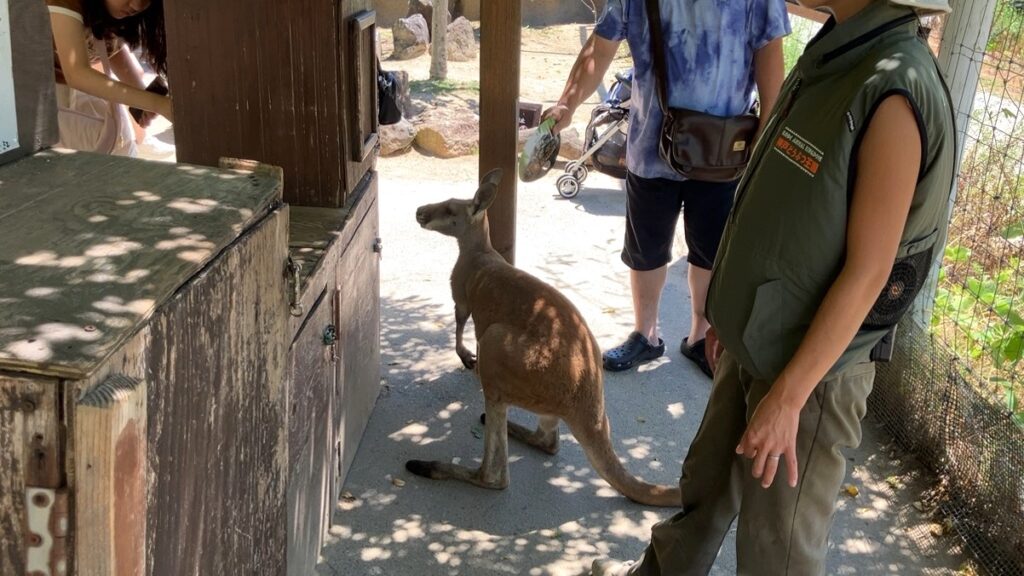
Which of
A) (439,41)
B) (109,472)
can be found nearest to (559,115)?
(109,472)

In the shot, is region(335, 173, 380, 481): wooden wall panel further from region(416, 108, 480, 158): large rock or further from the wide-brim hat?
region(416, 108, 480, 158): large rock

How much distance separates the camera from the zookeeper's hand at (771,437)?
89.4 inches

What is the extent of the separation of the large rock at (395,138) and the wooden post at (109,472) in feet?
Result: 26.2

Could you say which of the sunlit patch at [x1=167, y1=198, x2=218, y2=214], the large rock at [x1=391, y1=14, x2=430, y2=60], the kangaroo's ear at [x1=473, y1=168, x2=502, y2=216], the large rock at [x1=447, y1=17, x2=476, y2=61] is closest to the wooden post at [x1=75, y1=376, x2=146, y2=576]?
the sunlit patch at [x1=167, y1=198, x2=218, y2=214]

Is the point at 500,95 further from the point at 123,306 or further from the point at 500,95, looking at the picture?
the point at 123,306

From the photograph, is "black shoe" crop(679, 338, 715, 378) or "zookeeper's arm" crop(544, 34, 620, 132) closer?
"zookeeper's arm" crop(544, 34, 620, 132)

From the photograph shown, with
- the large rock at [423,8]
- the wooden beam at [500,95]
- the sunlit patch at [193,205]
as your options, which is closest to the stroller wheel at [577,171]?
the wooden beam at [500,95]

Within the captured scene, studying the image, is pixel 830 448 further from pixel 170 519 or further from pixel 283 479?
pixel 170 519

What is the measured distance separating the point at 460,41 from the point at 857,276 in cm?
1273

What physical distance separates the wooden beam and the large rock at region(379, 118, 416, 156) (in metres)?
4.67

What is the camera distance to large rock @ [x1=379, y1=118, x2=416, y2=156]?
920 centimetres

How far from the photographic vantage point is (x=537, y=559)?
348 cm

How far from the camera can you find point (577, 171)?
798 centimetres

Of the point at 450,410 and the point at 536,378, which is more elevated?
the point at 536,378
